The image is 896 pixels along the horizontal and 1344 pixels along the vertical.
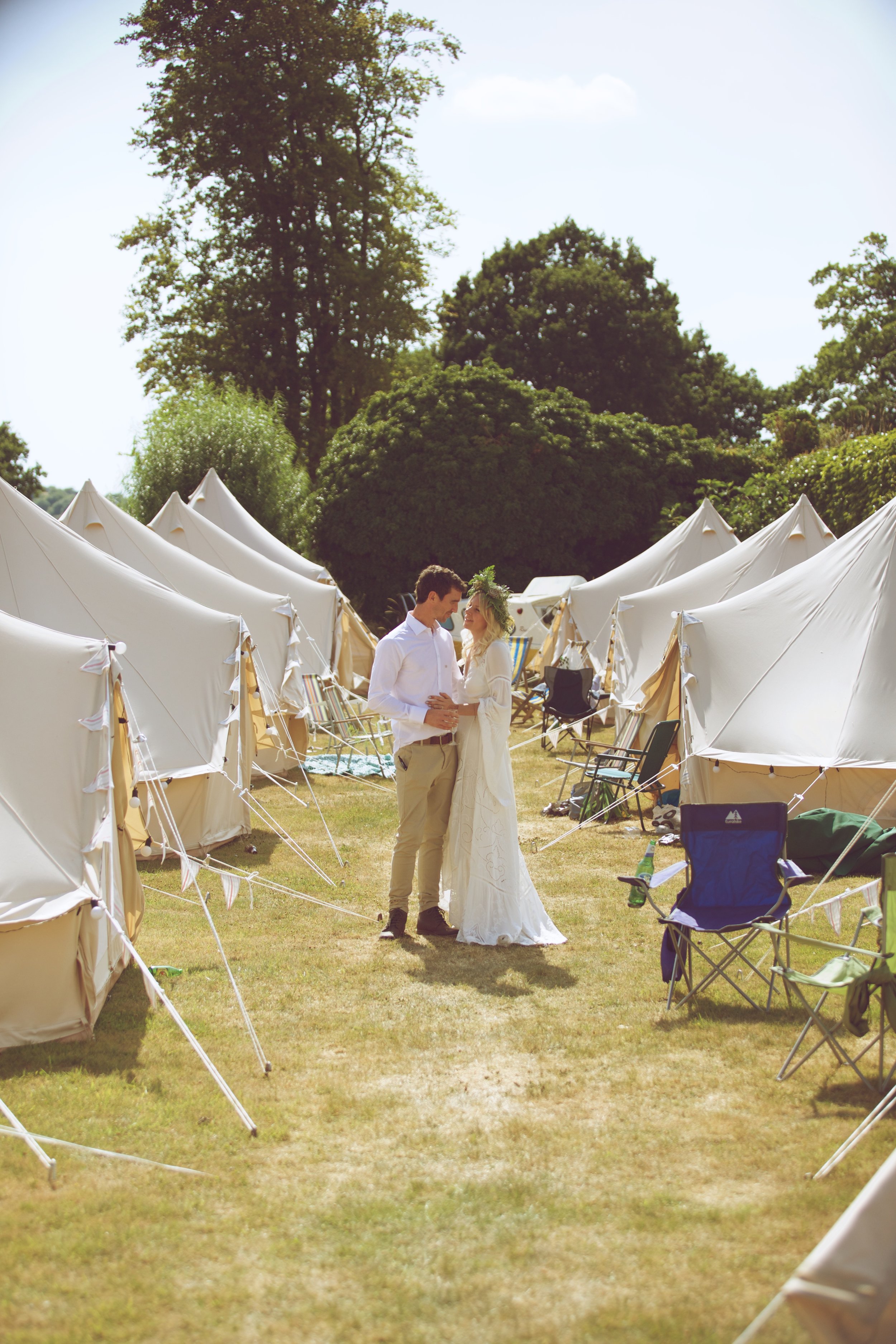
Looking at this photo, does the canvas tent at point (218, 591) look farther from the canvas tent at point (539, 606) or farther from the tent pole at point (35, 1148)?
the canvas tent at point (539, 606)

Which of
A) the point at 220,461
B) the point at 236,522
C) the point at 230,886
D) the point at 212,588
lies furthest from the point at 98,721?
the point at 220,461

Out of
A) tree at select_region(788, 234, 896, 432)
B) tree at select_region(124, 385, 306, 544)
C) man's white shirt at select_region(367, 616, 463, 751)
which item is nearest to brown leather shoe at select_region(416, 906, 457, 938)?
man's white shirt at select_region(367, 616, 463, 751)

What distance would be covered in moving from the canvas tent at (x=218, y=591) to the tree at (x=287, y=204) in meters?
17.7

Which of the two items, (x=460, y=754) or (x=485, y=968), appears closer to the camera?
(x=485, y=968)

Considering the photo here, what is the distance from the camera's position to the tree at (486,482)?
83.4 feet

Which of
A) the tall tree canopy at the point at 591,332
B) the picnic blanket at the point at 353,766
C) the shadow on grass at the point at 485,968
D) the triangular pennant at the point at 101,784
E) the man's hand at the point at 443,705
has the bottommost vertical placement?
the shadow on grass at the point at 485,968

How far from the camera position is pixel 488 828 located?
596 cm

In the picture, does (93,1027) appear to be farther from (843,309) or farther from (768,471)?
(843,309)

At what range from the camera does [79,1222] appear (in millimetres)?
3273

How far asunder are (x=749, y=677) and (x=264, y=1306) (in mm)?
6775

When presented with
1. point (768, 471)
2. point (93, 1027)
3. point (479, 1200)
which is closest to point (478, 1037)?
point (479, 1200)

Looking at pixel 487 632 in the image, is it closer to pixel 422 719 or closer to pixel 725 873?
pixel 422 719

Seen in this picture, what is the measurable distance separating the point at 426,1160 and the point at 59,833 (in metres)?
2.30

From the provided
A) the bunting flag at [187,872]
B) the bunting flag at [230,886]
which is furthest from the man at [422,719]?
the bunting flag at [187,872]
